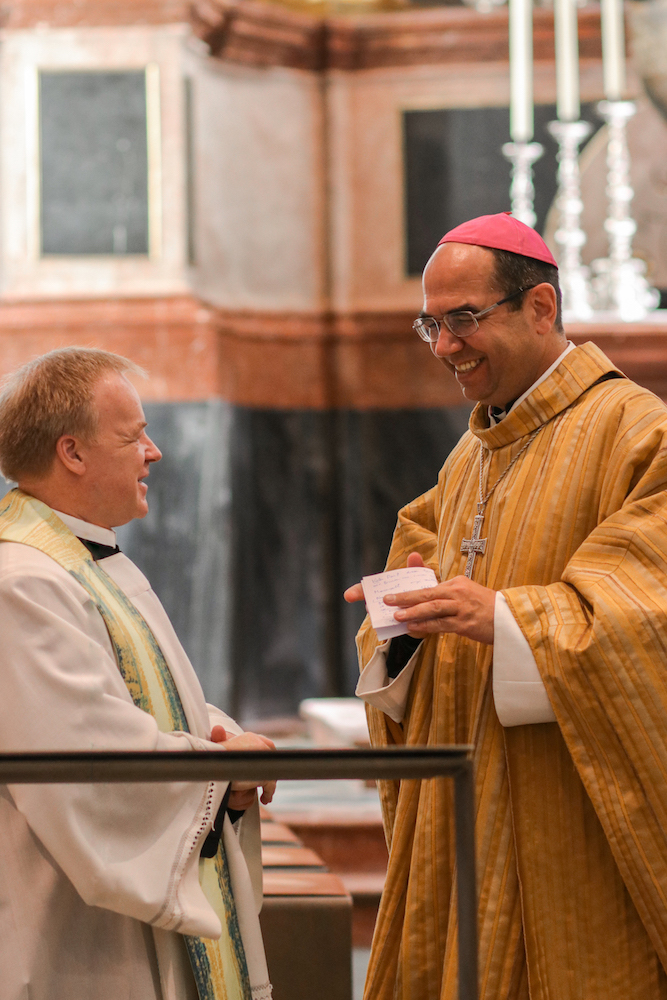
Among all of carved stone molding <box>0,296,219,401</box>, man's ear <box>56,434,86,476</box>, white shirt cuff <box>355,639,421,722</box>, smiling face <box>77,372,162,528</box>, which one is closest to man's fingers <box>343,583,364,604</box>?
white shirt cuff <box>355,639,421,722</box>

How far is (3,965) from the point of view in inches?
78.8

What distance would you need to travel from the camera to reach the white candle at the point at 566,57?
6.14 meters

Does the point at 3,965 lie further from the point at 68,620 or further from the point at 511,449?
the point at 511,449

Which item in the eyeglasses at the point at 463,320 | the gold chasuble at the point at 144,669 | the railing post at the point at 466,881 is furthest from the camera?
the eyeglasses at the point at 463,320

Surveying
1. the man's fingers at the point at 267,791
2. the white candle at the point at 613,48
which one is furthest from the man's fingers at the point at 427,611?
the white candle at the point at 613,48

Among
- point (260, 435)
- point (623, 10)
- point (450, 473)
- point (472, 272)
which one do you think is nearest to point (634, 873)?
point (450, 473)

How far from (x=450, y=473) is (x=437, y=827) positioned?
76 centimetres

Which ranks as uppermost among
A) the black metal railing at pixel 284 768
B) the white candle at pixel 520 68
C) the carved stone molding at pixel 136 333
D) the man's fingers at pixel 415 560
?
the white candle at pixel 520 68

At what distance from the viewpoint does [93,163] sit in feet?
21.3

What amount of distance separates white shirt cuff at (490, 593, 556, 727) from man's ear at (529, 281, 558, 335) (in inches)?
22.9

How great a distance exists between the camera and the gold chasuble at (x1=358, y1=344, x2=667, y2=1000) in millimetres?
2186

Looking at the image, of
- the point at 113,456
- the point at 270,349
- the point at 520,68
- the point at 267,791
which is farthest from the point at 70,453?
the point at 270,349

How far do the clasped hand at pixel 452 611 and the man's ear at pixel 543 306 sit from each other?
0.56 metres

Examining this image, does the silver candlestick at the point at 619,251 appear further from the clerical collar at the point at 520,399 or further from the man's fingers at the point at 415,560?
the man's fingers at the point at 415,560
